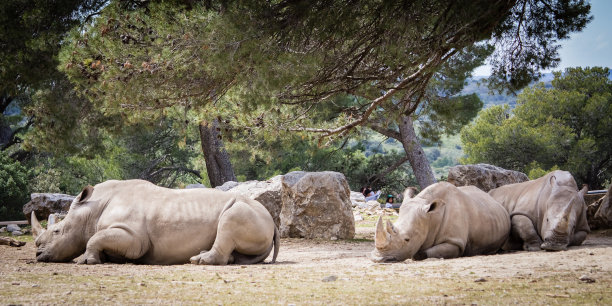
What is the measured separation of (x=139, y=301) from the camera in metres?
4.36

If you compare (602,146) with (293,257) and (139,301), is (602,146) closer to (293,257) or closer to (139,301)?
(293,257)

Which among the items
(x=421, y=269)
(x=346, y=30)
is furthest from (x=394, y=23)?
(x=421, y=269)

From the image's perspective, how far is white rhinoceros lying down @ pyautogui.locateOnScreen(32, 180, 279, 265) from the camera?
7.34 m

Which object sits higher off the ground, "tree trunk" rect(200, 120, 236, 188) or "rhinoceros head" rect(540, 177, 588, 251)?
"tree trunk" rect(200, 120, 236, 188)

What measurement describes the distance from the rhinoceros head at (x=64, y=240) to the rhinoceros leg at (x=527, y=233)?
19.3 feet

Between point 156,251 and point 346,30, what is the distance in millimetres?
3500

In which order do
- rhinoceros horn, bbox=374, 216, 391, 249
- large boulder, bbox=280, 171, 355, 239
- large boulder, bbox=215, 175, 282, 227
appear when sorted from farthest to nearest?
large boulder, bbox=215, 175, 282, 227 → large boulder, bbox=280, 171, 355, 239 → rhinoceros horn, bbox=374, 216, 391, 249

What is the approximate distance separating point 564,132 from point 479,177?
29077 millimetres

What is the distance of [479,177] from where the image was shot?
13.4 metres

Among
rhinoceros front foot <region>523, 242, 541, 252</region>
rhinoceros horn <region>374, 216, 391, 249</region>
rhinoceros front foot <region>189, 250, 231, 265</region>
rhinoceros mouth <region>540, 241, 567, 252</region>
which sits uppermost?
rhinoceros horn <region>374, 216, 391, 249</region>

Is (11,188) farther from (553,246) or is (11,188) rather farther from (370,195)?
(553,246)

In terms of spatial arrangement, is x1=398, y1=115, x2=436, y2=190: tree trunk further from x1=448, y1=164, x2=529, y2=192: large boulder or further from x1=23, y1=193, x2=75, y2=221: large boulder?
x1=23, y1=193, x2=75, y2=221: large boulder

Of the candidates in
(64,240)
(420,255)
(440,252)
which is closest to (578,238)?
(440,252)

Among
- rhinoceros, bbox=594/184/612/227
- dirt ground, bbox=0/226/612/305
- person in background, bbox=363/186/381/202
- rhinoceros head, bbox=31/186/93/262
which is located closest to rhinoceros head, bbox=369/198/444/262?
dirt ground, bbox=0/226/612/305
